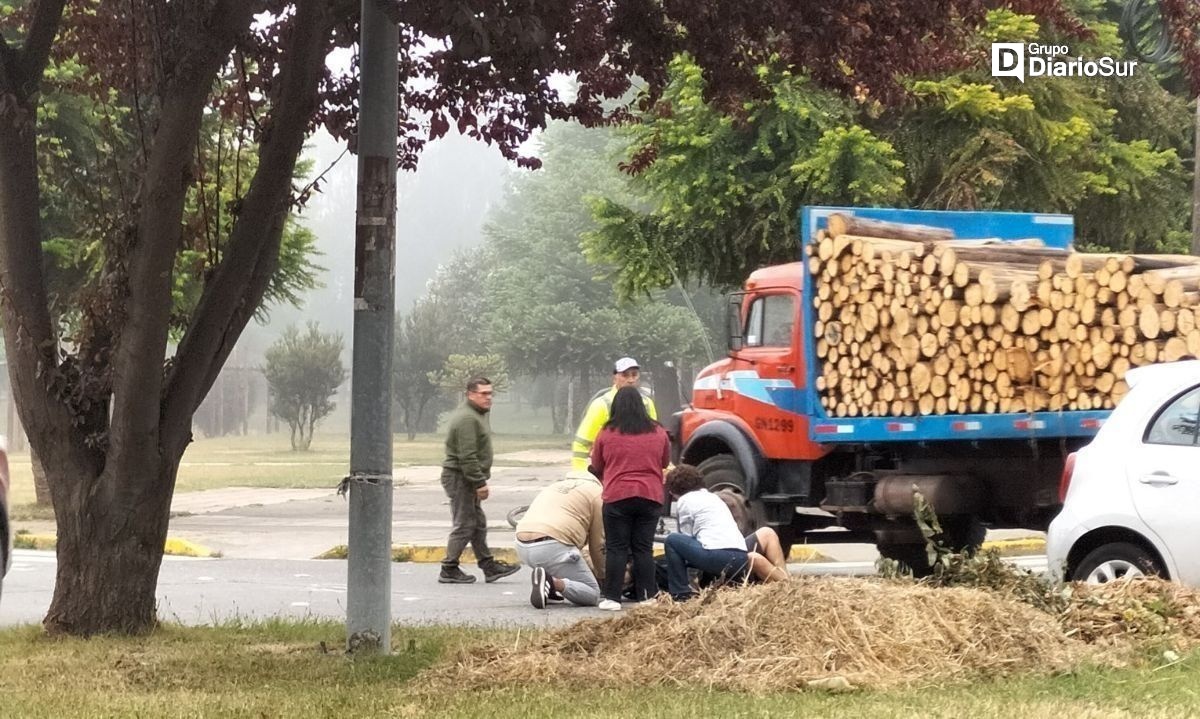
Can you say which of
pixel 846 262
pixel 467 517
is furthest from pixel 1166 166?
pixel 467 517

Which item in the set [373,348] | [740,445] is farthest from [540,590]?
[373,348]

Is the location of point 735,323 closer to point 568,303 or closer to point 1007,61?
point 1007,61

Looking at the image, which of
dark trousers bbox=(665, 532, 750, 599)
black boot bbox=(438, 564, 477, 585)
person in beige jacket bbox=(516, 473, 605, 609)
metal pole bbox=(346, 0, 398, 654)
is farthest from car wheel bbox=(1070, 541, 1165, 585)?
black boot bbox=(438, 564, 477, 585)

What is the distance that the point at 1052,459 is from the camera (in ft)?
41.7

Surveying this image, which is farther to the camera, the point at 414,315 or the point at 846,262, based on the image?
the point at 414,315

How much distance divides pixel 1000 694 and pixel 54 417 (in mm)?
5582

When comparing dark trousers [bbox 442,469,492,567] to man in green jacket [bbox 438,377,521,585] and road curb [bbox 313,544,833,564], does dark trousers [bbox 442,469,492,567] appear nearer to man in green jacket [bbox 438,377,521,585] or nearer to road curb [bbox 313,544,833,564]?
man in green jacket [bbox 438,377,521,585]

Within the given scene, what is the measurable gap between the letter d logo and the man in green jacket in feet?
29.7

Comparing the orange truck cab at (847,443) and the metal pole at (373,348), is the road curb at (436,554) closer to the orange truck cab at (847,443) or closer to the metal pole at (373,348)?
the orange truck cab at (847,443)

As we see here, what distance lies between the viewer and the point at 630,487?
11.5 meters

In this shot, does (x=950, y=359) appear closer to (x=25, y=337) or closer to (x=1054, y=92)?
(x=25, y=337)

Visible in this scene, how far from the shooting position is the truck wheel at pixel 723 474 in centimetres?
1437

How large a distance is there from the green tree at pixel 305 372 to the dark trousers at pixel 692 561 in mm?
58186

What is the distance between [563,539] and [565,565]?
0.19 meters
